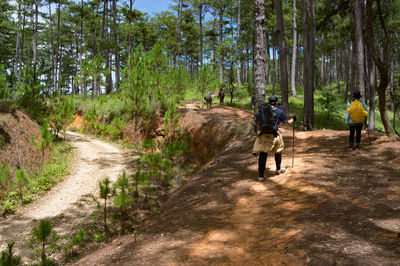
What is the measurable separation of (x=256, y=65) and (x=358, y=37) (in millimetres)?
5836

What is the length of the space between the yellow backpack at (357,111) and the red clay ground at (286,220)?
0.93m

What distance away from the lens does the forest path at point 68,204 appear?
5379 mm

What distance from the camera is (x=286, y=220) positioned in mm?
3178

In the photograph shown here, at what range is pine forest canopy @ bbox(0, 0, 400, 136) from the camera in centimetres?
1002

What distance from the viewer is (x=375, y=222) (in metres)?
2.83

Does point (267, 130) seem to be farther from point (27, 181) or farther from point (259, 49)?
point (27, 181)

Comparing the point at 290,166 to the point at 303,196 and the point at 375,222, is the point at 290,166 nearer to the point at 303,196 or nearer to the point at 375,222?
Answer: the point at 303,196

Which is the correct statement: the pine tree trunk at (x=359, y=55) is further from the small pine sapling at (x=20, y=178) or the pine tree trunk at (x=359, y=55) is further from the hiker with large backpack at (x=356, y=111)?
the small pine sapling at (x=20, y=178)

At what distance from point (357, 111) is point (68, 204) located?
8258 millimetres

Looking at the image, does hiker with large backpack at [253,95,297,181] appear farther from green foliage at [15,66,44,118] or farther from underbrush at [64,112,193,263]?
green foliage at [15,66,44,118]

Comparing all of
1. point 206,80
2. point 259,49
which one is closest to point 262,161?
point 259,49

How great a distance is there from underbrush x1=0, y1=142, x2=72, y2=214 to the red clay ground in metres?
4.21

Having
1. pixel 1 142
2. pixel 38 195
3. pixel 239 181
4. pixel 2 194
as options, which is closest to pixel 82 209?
pixel 38 195

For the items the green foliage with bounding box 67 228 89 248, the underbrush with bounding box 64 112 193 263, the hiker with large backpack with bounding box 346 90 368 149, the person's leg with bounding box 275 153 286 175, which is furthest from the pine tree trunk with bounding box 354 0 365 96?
the green foliage with bounding box 67 228 89 248
